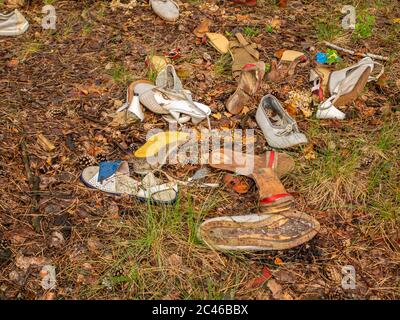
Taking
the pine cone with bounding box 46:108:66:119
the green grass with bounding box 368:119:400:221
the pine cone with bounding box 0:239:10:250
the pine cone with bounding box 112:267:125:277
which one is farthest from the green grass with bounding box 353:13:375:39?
the pine cone with bounding box 0:239:10:250

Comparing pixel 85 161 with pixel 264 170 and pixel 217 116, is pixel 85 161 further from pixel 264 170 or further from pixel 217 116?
pixel 264 170

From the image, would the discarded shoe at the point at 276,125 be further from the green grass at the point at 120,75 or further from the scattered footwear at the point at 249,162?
the green grass at the point at 120,75

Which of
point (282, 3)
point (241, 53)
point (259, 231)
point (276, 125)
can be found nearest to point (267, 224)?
point (259, 231)

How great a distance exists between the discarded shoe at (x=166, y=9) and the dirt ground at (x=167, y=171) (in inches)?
3.2

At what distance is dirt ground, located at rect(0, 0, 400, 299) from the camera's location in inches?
84.0

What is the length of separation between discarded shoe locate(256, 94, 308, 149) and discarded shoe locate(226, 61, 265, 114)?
0.17 meters

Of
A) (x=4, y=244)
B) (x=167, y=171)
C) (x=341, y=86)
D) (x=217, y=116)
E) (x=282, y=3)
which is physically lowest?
(x=4, y=244)

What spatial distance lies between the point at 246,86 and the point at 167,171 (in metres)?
0.94

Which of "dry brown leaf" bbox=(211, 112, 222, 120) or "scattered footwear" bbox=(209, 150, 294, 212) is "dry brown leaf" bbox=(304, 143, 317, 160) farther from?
"dry brown leaf" bbox=(211, 112, 222, 120)

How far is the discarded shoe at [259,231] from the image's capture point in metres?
2.24

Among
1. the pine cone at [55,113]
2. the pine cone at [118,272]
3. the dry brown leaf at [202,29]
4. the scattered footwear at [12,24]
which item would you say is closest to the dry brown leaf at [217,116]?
the dry brown leaf at [202,29]

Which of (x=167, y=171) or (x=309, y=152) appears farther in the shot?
(x=309, y=152)

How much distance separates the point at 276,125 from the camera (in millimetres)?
2844
